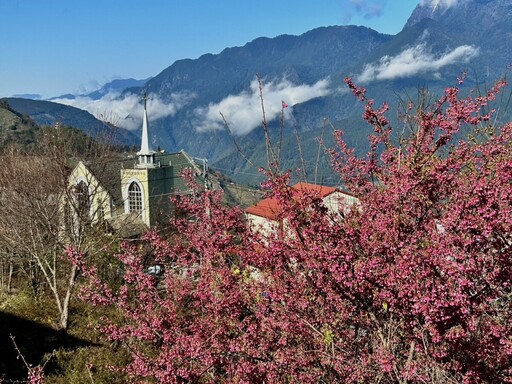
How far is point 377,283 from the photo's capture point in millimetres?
4188

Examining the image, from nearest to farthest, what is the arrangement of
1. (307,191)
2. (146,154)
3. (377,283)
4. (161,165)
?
(377,283) → (307,191) → (146,154) → (161,165)

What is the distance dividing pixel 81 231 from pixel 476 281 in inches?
503

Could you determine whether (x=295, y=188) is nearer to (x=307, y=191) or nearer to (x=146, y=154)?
(x=307, y=191)

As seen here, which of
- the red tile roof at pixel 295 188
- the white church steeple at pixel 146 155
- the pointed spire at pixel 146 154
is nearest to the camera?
the red tile roof at pixel 295 188

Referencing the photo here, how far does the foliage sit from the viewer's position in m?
3.80

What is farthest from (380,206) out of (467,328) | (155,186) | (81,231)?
(155,186)

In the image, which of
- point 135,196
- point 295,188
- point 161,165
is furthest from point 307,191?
point 161,165

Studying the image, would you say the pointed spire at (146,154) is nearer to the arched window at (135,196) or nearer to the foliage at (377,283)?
the arched window at (135,196)

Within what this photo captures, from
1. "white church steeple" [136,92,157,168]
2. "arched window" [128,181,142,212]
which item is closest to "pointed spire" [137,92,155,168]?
"white church steeple" [136,92,157,168]

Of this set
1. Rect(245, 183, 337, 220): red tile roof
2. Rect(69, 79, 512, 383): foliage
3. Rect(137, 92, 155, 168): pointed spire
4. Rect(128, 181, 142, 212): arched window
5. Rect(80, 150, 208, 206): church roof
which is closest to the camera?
Rect(69, 79, 512, 383): foliage

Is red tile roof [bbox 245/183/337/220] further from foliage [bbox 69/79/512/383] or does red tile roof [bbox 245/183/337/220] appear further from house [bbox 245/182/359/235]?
foliage [bbox 69/79/512/383]

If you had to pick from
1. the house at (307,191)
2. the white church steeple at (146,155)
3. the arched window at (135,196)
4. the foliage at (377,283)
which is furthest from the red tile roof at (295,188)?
the white church steeple at (146,155)

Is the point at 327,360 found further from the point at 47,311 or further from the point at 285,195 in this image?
the point at 47,311

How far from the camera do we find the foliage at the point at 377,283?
3.80m
